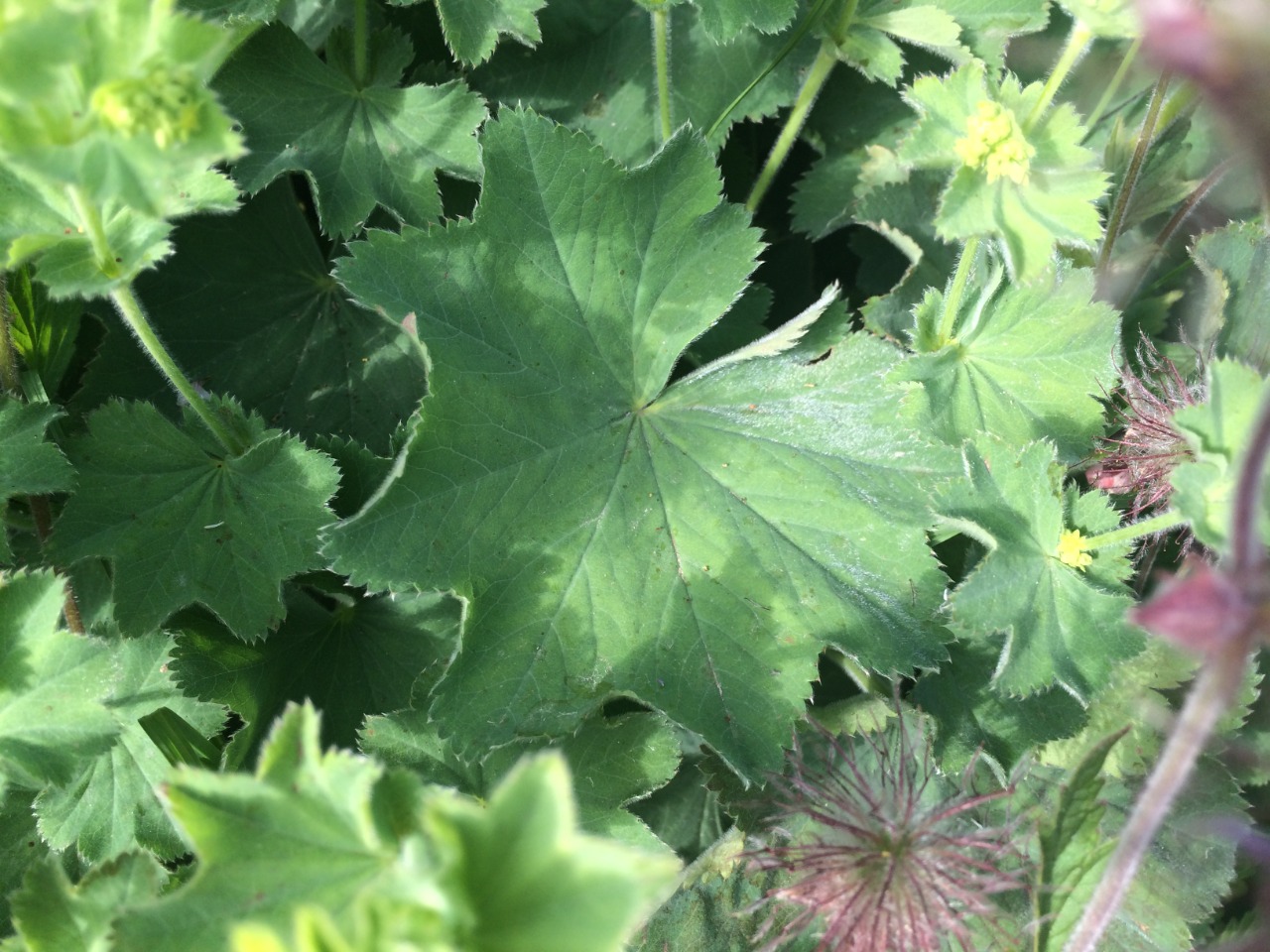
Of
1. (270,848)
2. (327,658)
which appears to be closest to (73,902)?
(270,848)

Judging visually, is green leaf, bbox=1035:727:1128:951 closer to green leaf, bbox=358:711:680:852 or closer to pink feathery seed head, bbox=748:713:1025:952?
pink feathery seed head, bbox=748:713:1025:952

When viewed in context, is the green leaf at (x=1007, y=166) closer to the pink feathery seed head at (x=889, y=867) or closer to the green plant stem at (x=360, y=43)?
the pink feathery seed head at (x=889, y=867)

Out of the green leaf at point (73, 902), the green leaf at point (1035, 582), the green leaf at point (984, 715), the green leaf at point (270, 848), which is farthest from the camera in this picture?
the green leaf at point (984, 715)

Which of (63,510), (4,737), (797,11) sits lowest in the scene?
(4,737)

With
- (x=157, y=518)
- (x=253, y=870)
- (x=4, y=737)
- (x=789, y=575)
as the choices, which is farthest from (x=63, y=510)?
(x=789, y=575)

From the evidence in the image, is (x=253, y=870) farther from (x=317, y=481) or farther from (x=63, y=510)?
(x=63, y=510)

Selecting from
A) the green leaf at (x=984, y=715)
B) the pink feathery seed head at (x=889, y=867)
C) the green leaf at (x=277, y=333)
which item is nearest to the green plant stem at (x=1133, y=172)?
the green leaf at (x=984, y=715)
